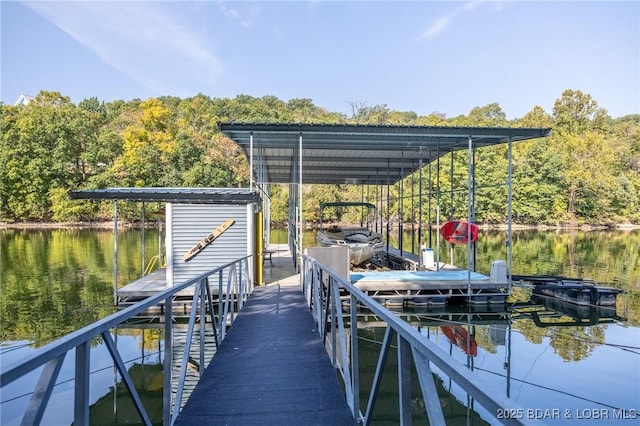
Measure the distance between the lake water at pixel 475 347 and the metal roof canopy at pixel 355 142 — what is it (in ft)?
14.6

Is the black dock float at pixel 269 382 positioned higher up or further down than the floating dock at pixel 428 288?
higher up

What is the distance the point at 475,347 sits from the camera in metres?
8.59

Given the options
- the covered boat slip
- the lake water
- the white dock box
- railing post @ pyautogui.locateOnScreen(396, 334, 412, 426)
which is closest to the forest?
the lake water

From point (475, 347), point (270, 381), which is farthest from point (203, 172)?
point (270, 381)

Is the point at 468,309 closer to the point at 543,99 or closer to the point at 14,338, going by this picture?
the point at 14,338

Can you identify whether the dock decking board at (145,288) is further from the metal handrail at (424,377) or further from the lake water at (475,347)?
the metal handrail at (424,377)

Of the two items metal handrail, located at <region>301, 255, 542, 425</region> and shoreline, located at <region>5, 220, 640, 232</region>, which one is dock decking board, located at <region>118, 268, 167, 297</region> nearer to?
metal handrail, located at <region>301, 255, 542, 425</region>

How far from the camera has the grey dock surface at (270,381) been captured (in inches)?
128

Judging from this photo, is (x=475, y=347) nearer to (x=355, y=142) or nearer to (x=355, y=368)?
(x=355, y=142)

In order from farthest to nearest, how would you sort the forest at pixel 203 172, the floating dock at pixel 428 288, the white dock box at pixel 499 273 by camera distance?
the forest at pixel 203 172 < the white dock box at pixel 499 273 < the floating dock at pixel 428 288

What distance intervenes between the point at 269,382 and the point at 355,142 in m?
8.00

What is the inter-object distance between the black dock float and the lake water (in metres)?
1.56

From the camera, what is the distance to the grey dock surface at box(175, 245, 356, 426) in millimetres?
3244

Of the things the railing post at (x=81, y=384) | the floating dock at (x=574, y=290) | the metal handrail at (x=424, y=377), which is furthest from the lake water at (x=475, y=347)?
the railing post at (x=81, y=384)
